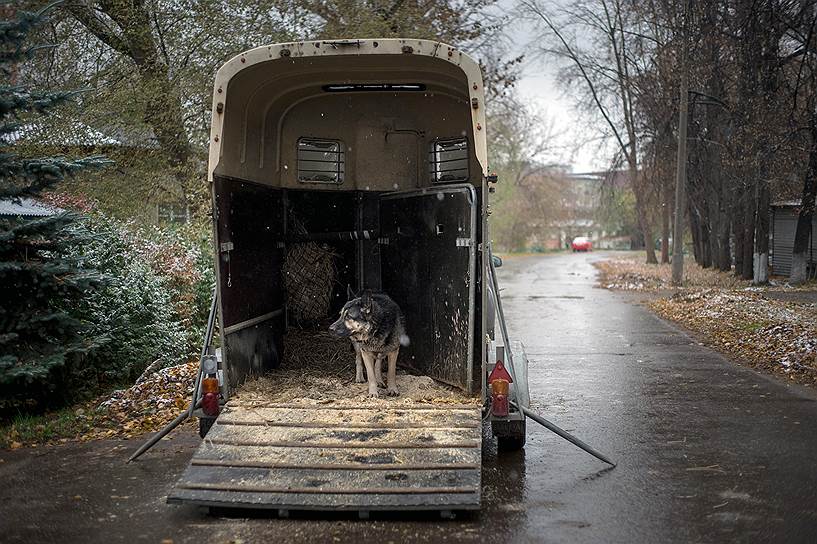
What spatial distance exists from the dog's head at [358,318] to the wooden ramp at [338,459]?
2.81ft

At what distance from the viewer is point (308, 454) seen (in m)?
6.07

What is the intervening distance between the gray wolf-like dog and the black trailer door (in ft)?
1.54

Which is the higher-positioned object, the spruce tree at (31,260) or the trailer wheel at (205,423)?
the spruce tree at (31,260)

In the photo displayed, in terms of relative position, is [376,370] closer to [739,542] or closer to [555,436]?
[555,436]

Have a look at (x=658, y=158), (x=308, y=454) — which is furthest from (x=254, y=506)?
Answer: (x=658, y=158)

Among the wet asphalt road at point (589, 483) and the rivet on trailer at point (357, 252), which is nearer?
the wet asphalt road at point (589, 483)

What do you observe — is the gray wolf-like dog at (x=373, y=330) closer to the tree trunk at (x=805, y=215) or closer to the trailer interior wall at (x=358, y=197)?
the trailer interior wall at (x=358, y=197)

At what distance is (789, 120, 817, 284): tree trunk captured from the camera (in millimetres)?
23078

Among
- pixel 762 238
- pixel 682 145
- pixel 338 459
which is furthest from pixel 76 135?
pixel 762 238

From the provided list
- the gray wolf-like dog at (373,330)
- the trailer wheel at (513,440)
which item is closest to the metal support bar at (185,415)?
the gray wolf-like dog at (373,330)

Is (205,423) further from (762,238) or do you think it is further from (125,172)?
(762,238)

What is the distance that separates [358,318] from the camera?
747 cm

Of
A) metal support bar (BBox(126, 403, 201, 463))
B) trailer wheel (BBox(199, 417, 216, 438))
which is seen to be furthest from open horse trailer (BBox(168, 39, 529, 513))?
metal support bar (BBox(126, 403, 201, 463))

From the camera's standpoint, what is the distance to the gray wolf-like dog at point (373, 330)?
745 cm
